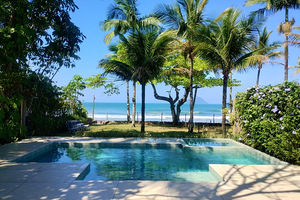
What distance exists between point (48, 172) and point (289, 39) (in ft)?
58.3

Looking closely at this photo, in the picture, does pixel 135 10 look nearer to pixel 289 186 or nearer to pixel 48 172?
pixel 48 172

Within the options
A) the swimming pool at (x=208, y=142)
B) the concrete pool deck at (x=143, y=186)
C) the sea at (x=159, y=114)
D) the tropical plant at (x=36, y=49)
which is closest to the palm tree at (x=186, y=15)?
the swimming pool at (x=208, y=142)

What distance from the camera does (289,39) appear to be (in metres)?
16.4

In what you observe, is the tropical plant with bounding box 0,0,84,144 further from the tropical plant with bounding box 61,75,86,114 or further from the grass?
the tropical plant with bounding box 61,75,86,114

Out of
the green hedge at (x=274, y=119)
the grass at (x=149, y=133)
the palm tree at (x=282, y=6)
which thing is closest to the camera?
the green hedge at (x=274, y=119)

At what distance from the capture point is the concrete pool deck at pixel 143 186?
3973 mm

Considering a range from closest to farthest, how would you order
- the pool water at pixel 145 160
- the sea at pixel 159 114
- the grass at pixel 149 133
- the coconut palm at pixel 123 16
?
the pool water at pixel 145 160 < the grass at pixel 149 133 < the coconut palm at pixel 123 16 < the sea at pixel 159 114

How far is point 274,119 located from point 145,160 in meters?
4.27

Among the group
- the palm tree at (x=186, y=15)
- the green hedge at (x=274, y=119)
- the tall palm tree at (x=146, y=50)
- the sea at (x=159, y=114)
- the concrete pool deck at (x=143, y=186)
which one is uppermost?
the palm tree at (x=186, y=15)

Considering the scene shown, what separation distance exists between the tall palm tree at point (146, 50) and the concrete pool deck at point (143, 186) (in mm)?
6932

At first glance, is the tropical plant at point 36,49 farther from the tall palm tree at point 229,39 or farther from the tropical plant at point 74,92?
the tall palm tree at point 229,39

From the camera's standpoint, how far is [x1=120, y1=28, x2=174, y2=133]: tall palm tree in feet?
38.0

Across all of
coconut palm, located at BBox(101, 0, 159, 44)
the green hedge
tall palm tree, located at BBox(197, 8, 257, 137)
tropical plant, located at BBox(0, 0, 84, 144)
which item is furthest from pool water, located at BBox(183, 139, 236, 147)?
coconut palm, located at BBox(101, 0, 159, 44)

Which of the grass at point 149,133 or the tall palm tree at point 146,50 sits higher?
the tall palm tree at point 146,50
